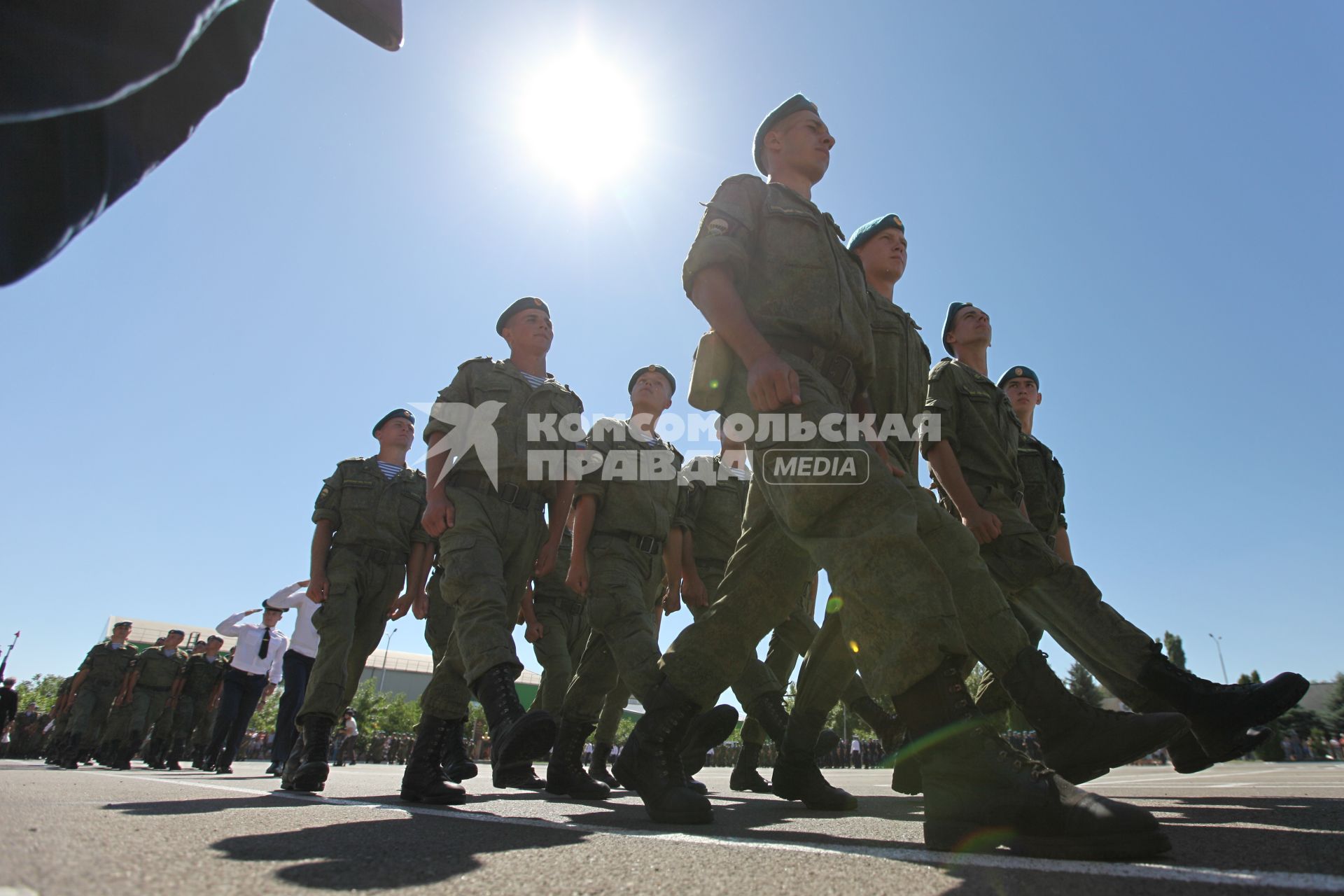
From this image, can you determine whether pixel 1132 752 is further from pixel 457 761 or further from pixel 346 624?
pixel 346 624

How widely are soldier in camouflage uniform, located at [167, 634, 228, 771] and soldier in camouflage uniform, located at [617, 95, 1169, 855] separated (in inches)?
376

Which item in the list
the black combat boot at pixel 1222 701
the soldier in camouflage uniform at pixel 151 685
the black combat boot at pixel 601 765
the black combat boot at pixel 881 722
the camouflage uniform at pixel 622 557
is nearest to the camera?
the black combat boot at pixel 1222 701

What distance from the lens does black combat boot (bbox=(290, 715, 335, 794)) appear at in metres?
3.60

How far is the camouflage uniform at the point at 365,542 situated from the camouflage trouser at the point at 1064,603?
11.3 ft

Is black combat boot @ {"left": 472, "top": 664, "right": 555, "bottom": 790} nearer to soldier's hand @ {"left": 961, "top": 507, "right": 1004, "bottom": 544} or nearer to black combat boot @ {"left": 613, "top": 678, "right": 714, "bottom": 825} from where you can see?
black combat boot @ {"left": 613, "top": 678, "right": 714, "bottom": 825}

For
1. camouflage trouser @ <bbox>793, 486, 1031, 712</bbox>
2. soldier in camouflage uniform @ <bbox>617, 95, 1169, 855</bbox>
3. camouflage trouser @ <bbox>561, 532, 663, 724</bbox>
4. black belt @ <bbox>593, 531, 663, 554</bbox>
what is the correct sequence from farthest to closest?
black belt @ <bbox>593, 531, 663, 554</bbox>, camouflage trouser @ <bbox>561, 532, 663, 724</bbox>, camouflage trouser @ <bbox>793, 486, 1031, 712</bbox>, soldier in camouflage uniform @ <bbox>617, 95, 1169, 855</bbox>

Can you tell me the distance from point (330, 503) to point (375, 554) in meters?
0.49

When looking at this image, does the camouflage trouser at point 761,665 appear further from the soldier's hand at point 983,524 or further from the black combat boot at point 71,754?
the black combat boot at point 71,754

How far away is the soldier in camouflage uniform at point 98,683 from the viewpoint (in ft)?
32.2

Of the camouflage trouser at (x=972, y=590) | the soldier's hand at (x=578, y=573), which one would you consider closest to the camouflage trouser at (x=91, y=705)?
the soldier's hand at (x=578, y=573)

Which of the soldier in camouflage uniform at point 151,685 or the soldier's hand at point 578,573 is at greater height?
the soldier's hand at point 578,573

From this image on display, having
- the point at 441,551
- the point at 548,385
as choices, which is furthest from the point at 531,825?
the point at 548,385

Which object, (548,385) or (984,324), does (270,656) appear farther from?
(984,324)

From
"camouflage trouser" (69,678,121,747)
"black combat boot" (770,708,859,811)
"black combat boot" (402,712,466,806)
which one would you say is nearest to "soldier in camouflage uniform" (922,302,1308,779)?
"black combat boot" (770,708,859,811)
